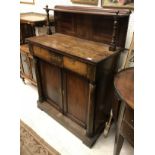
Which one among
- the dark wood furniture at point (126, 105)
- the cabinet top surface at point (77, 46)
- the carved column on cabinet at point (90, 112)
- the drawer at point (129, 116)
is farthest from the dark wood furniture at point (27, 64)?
the drawer at point (129, 116)

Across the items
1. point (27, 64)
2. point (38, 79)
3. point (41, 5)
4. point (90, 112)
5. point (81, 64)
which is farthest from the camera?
point (27, 64)

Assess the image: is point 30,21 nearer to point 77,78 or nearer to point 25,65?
point 25,65

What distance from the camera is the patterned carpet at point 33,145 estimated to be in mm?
1486

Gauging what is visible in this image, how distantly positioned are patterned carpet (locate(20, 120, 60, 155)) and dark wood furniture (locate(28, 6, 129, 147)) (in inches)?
12.2


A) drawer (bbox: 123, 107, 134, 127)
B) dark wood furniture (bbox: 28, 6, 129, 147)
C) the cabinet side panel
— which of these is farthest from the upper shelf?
drawer (bbox: 123, 107, 134, 127)

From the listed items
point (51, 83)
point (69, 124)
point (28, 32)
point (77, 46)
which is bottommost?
point (69, 124)

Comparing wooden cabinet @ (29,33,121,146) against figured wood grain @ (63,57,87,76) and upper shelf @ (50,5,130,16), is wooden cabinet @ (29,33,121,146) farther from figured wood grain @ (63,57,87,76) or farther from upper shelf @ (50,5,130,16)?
upper shelf @ (50,5,130,16)

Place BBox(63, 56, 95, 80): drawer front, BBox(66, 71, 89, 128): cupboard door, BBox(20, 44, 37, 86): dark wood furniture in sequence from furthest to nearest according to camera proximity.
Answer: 1. BBox(20, 44, 37, 86): dark wood furniture
2. BBox(66, 71, 89, 128): cupboard door
3. BBox(63, 56, 95, 80): drawer front

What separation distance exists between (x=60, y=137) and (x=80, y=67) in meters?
0.91

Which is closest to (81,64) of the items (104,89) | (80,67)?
(80,67)

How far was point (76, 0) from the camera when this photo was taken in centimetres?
163

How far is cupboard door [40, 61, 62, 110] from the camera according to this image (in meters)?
1.61

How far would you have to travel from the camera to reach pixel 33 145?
5.10 feet
